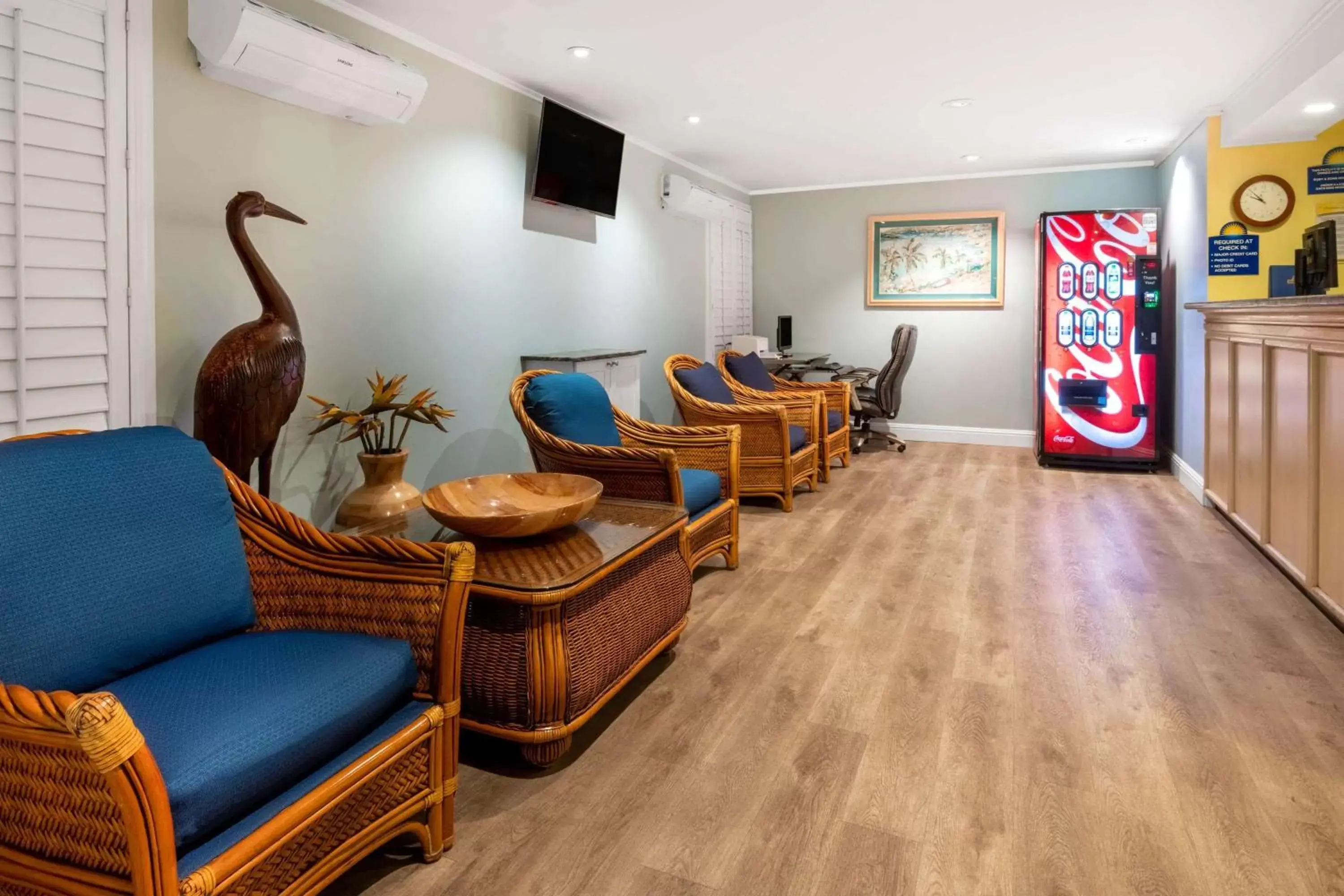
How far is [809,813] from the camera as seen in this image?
1827 millimetres

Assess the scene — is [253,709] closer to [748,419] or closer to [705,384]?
[748,419]

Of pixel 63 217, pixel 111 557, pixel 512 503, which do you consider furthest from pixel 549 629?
pixel 63 217

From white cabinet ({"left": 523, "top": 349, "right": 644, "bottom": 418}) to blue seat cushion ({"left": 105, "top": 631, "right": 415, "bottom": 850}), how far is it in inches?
108

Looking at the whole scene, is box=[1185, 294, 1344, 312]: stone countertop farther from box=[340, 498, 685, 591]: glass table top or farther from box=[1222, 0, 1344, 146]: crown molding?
box=[340, 498, 685, 591]: glass table top

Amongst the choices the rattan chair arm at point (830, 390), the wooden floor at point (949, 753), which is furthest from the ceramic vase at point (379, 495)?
the rattan chair arm at point (830, 390)

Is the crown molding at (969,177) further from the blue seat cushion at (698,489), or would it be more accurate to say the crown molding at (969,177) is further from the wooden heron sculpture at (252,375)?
the wooden heron sculpture at (252,375)

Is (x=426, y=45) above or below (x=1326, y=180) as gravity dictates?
above

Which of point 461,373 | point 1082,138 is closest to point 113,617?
point 461,373

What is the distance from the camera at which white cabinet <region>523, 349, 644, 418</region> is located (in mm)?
4473

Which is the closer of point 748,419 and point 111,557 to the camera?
point 111,557

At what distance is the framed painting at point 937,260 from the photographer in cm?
700

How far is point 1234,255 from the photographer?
4648 millimetres

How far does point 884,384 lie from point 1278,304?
3489 millimetres

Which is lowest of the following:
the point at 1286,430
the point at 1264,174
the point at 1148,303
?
the point at 1286,430
